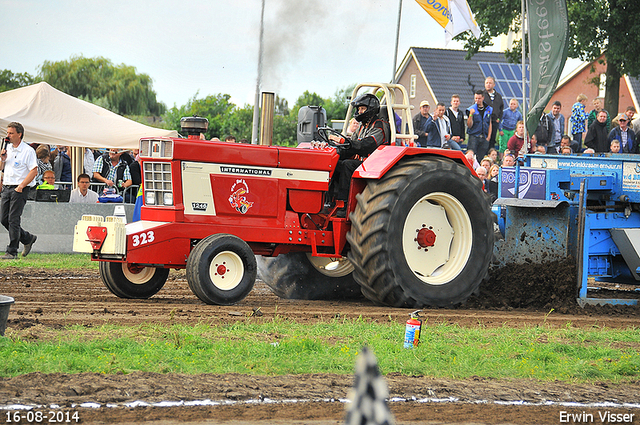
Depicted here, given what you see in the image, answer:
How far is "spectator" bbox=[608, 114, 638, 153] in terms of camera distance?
1513 centimetres

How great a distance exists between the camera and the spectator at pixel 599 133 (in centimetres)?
1519

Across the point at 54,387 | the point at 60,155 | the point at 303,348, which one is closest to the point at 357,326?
the point at 303,348

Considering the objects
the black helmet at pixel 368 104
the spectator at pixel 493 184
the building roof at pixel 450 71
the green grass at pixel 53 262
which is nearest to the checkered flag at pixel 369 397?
the black helmet at pixel 368 104

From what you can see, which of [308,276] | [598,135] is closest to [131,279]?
[308,276]

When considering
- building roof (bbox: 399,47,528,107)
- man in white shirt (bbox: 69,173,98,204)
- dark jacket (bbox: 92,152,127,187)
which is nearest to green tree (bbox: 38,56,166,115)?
building roof (bbox: 399,47,528,107)

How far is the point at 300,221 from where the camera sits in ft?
26.7

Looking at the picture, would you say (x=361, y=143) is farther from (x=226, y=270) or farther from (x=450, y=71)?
(x=450, y=71)

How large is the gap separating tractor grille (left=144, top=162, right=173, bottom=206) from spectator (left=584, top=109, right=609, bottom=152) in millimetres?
10368

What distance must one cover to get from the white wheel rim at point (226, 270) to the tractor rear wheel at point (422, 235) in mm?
1146

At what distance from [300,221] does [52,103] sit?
10797 millimetres

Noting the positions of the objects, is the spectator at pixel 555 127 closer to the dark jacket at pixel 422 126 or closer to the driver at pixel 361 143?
the dark jacket at pixel 422 126

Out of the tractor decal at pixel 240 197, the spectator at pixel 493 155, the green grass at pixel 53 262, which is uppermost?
the spectator at pixel 493 155

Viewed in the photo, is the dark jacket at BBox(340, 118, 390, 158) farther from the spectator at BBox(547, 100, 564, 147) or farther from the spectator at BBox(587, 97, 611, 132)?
the spectator at BBox(587, 97, 611, 132)

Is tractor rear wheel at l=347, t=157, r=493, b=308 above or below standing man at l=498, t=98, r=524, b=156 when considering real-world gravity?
below
